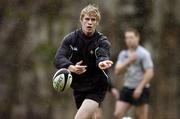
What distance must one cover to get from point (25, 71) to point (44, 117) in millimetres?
1214

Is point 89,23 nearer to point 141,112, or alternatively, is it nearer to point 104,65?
point 104,65

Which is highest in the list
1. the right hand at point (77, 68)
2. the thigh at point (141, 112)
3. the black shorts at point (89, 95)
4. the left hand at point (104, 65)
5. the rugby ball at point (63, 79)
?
the left hand at point (104, 65)

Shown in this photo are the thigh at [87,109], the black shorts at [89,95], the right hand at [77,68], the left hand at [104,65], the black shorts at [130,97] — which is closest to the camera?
the left hand at [104,65]

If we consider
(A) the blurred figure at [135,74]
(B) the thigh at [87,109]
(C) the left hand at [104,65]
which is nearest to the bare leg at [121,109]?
(A) the blurred figure at [135,74]

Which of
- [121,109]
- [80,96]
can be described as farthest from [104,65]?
[121,109]

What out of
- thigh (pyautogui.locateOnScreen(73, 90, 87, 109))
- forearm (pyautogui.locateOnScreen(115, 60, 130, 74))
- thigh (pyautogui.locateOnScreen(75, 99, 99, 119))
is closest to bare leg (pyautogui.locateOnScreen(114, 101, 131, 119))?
forearm (pyautogui.locateOnScreen(115, 60, 130, 74))

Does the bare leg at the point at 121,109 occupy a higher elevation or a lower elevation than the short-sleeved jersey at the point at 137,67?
lower

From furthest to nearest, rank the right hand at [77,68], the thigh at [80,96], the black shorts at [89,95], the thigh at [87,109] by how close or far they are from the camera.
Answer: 1. the thigh at [80,96]
2. the black shorts at [89,95]
3. the thigh at [87,109]
4. the right hand at [77,68]

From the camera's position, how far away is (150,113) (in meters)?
18.0

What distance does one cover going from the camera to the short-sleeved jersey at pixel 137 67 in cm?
1314

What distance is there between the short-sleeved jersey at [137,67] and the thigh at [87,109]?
13.2 ft

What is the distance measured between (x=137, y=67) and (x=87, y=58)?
164 inches

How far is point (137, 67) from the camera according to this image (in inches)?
523

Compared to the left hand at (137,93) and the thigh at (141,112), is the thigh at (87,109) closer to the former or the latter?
the left hand at (137,93)
